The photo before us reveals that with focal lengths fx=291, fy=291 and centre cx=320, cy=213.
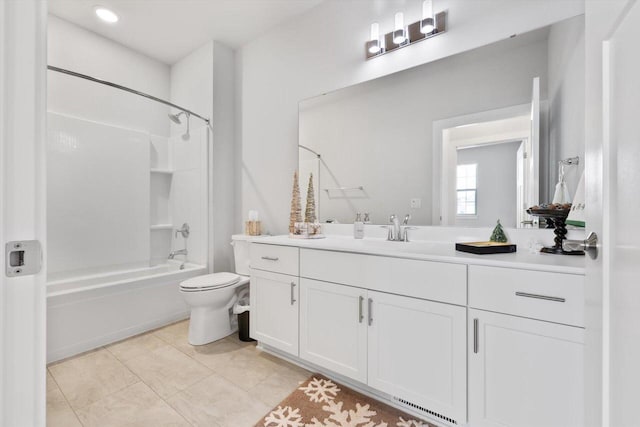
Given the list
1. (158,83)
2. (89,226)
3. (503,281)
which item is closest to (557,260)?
(503,281)

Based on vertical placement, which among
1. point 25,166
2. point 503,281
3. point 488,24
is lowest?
point 503,281

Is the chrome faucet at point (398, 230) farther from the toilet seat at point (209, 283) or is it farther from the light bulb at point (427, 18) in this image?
the toilet seat at point (209, 283)

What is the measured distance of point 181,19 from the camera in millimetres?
2619

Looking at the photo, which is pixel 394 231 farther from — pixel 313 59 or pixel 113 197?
pixel 113 197

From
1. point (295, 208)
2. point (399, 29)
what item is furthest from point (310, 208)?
point (399, 29)

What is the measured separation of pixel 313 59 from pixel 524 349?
7.91ft

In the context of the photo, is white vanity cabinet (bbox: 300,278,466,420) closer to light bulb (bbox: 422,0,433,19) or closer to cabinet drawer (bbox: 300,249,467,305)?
cabinet drawer (bbox: 300,249,467,305)

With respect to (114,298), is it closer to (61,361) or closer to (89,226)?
(61,361)

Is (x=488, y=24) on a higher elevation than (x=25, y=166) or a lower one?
higher

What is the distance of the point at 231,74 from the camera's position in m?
3.07

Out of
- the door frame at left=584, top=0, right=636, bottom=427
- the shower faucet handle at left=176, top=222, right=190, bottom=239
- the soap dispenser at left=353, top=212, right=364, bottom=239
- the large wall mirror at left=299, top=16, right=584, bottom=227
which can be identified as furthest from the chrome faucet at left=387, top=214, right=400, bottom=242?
the shower faucet handle at left=176, top=222, right=190, bottom=239

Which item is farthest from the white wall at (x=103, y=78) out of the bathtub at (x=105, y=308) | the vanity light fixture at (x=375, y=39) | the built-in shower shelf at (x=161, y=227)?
the vanity light fixture at (x=375, y=39)

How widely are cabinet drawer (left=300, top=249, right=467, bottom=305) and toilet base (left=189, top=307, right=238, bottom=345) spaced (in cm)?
98

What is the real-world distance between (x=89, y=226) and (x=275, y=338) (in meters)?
2.17
